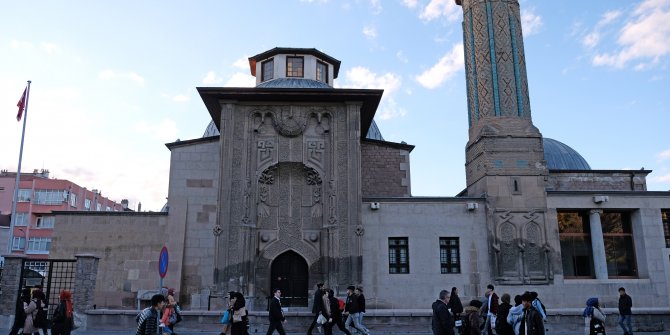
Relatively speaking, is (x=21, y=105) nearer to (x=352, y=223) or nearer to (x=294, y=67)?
(x=294, y=67)

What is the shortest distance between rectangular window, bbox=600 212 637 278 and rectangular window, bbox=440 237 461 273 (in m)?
6.23

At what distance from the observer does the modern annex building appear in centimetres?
1919

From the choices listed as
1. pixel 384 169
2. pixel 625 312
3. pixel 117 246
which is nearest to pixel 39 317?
pixel 117 246

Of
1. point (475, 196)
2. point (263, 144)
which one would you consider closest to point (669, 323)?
point (475, 196)

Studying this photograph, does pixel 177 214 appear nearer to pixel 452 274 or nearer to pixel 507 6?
pixel 452 274

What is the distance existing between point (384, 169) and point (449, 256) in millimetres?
5747

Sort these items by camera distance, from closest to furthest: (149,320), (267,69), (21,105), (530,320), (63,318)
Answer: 1. (149,320)
2. (530,320)
3. (63,318)
4. (21,105)
5. (267,69)

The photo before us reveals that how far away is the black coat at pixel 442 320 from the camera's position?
8289mm

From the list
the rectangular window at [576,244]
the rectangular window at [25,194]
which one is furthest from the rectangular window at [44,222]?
the rectangular window at [576,244]

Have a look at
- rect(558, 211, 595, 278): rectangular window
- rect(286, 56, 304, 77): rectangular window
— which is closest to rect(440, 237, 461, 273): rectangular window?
rect(558, 211, 595, 278): rectangular window

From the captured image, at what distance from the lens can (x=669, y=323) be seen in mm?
15266

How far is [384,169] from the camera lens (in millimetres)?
23859

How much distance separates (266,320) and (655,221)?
15.8 m

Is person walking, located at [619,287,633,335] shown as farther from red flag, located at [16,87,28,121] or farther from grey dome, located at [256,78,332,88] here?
red flag, located at [16,87,28,121]
